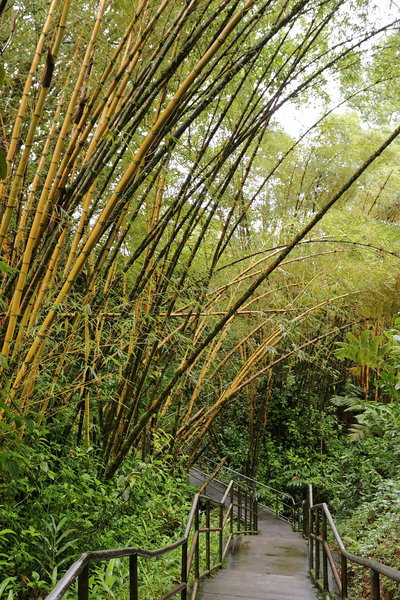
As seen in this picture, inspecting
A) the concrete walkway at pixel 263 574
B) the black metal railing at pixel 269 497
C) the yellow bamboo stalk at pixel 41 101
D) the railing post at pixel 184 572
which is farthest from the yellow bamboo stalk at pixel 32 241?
the black metal railing at pixel 269 497

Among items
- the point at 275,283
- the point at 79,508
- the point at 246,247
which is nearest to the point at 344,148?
the point at 275,283

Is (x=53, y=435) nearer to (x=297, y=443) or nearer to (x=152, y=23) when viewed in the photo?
(x=152, y=23)

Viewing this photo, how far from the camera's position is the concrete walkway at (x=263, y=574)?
359cm

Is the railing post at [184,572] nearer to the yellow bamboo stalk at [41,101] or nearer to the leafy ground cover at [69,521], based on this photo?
the leafy ground cover at [69,521]

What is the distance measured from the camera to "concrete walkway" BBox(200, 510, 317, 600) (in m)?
3.59

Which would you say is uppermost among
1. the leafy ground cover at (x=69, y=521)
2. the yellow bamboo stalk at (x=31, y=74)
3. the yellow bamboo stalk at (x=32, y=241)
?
the yellow bamboo stalk at (x=31, y=74)

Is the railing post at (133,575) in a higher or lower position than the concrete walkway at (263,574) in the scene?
higher

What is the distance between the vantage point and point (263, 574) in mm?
4363

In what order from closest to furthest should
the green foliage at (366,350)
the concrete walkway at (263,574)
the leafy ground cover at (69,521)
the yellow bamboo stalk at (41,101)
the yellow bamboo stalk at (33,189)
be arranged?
the yellow bamboo stalk at (41,101) → the leafy ground cover at (69,521) → the yellow bamboo stalk at (33,189) → the concrete walkway at (263,574) → the green foliage at (366,350)

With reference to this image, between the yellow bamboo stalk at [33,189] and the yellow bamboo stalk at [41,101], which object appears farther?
the yellow bamboo stalk at [33,189]

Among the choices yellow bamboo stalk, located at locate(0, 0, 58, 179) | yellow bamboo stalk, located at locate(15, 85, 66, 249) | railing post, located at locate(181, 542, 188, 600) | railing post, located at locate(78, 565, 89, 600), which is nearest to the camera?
railing post, located at locate(78, 565, 89, 600)

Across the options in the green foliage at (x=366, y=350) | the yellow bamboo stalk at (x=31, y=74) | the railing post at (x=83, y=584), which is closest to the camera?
the railing post at (x=83, y=584)

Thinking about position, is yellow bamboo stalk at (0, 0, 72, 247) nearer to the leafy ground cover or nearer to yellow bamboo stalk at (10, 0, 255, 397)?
yellow bamboo stalk at (10, 0, 255, 397)

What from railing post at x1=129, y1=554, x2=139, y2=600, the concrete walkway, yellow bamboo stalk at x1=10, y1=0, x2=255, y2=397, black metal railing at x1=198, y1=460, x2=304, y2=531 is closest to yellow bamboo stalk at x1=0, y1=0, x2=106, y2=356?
yellow bamboo stalk at x1=10, y1=0, x2=255, y2=397
